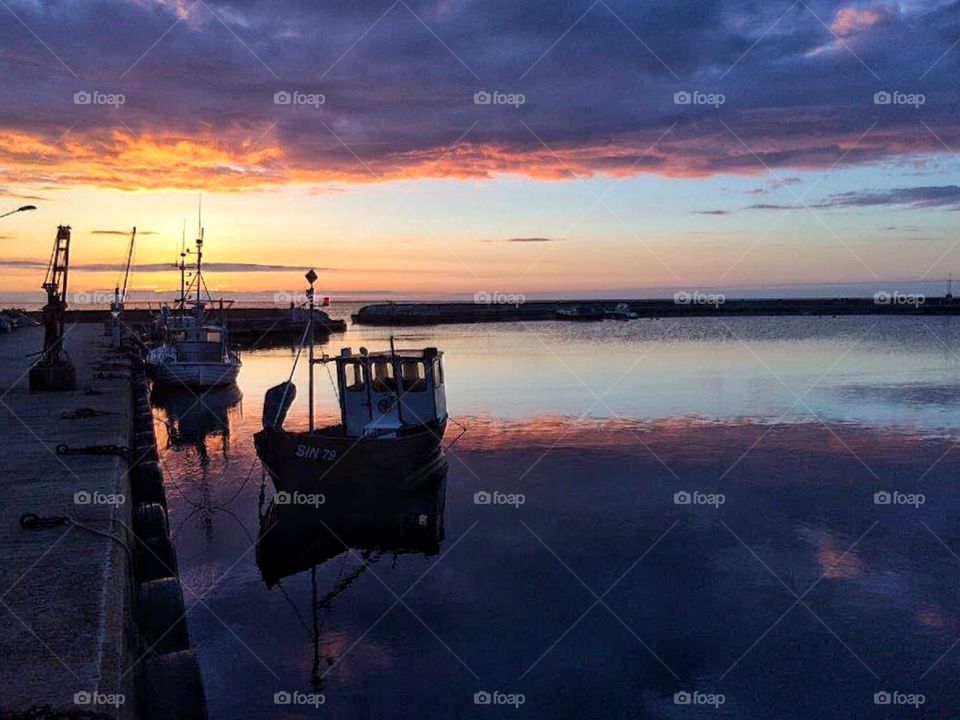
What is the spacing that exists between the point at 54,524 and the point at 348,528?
929cm

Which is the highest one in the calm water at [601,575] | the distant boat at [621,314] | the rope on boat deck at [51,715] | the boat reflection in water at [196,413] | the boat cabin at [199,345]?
the distant boat at [621,314]

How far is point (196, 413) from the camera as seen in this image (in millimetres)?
41531

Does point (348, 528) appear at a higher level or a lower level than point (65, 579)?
lower

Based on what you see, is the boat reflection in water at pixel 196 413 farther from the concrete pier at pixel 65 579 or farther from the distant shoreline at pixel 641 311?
the distant shoreline at pixel 641 311

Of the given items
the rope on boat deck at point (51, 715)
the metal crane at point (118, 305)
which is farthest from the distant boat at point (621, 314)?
the rope on boat deck at point (51, 715)

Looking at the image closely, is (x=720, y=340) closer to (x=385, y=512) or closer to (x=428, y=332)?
(x=428, y=332)

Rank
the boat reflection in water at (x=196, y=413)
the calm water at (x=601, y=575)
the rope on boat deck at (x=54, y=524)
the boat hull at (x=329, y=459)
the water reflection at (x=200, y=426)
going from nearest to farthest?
the rope on boat deck at (x=54, y=524)
the calm water at (x=601, y=575)
the boat hull at (x=329, y=459)
the water reflection at (x=200, y=426)
the boat reflection in water at (x=196, y=413)

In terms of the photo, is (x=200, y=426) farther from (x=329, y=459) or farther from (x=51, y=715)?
(x=51, y=715)

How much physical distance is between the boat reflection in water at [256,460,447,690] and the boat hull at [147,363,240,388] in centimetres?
2587

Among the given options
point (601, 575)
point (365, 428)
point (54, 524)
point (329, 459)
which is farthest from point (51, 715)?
point (365, 428)

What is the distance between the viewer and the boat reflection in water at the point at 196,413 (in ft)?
115

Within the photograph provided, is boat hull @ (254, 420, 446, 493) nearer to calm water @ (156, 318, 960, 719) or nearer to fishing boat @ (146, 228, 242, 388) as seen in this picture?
calm water @ (156, 318, 960, 719)

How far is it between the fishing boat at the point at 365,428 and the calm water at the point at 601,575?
3.13ft

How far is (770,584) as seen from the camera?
17484 millimetres
